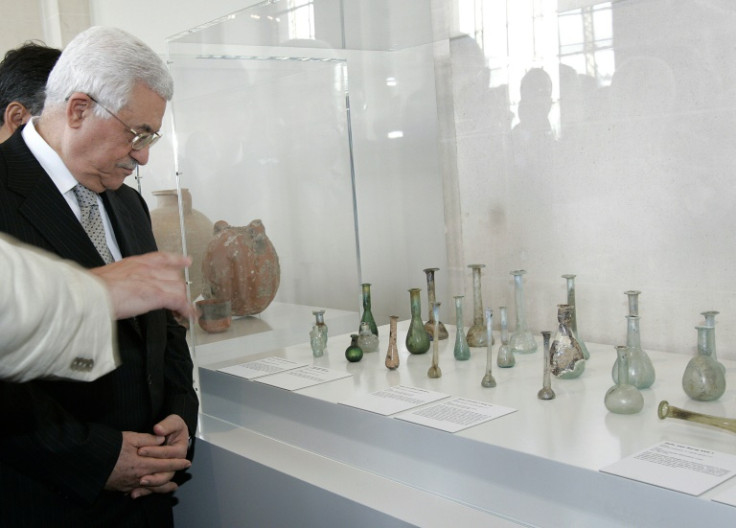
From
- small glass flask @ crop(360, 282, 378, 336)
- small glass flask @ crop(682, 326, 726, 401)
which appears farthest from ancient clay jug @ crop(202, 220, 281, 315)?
small glass flask @ crop(682, 326, 726, 401)

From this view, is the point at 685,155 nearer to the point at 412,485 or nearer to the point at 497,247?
the point at 497,247

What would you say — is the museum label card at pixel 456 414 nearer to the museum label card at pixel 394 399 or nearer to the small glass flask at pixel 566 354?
the museum label card at pixel 394 399

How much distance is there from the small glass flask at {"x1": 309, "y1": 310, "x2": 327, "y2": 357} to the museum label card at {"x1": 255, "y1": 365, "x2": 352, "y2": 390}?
0.60 ft

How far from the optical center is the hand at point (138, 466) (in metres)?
1.71

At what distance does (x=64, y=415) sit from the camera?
165 centimetres

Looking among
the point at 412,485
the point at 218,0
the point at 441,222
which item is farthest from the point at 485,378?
the point at 218,0

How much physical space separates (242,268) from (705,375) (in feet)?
5.74

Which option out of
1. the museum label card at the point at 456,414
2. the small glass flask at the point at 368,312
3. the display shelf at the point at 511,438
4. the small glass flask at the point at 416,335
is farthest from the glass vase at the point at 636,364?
the small glass flask at the point at 368,312

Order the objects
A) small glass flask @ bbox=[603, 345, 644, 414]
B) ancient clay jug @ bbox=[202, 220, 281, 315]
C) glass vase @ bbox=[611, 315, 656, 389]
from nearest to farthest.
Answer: small glass flask @ bbox=[603, 345, 644, 414]
glass vase @ bbox=[611, 315, 656, 389]
ancient clay jug @ bbox=[202, 220, 281, 315]

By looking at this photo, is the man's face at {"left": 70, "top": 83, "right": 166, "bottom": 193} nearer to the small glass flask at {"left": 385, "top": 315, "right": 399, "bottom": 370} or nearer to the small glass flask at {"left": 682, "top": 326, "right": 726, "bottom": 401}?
the small glass flask at {"left": 385, "top": 315, "right": 399, "bottom": 370}

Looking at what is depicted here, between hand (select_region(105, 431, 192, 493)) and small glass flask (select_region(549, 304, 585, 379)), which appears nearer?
hand (select_region(105, 431, 192, 493))

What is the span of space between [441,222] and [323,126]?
66cm

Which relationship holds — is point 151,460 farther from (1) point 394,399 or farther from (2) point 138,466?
(1) point 394,399

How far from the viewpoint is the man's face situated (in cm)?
178
